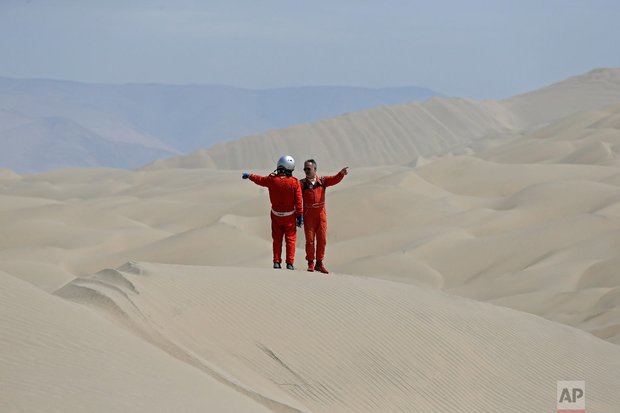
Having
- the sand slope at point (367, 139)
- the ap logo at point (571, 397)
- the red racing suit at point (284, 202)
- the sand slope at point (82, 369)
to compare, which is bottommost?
the sand slope at point (82, 369)

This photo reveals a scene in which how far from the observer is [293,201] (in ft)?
29.2

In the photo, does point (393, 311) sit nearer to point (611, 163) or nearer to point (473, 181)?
point (473, 181)

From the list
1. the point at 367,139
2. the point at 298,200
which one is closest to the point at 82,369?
the point at 298,200

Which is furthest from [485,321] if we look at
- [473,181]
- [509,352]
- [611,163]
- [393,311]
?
[611,163]

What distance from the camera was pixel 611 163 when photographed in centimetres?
3262

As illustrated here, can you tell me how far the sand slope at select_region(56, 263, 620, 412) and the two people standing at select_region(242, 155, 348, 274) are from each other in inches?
19.0

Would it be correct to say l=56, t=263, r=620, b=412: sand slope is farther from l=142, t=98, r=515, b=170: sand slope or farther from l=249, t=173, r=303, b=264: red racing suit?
l=142, t=98, r=515, b=170: sand slope

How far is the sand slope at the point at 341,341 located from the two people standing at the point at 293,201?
0.48 meters

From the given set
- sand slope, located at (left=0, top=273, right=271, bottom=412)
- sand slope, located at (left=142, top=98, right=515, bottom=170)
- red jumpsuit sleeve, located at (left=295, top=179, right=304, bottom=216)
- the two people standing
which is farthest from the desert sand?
sand slope, located at (left=142, top=98, right=515, bottom=170)

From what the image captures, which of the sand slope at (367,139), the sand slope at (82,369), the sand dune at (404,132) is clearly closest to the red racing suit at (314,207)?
the sand slope at (82,369)

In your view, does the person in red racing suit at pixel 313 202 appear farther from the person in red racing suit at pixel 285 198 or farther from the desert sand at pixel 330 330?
the desert sand at pixel 330 330

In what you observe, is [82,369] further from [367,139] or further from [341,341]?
[367,139]

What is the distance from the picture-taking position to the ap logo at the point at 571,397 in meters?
7.58

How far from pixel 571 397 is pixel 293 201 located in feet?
11.7
